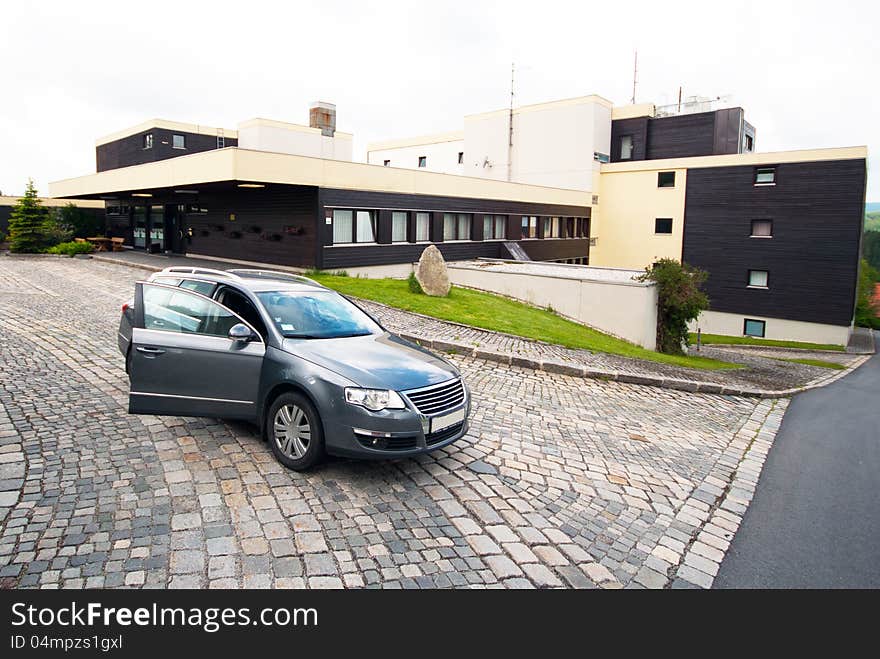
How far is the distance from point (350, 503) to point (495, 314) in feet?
40.1

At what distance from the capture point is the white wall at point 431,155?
166 ft

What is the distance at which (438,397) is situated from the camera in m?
5.49

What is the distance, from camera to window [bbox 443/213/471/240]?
27750 mm

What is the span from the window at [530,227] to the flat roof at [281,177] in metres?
0.97

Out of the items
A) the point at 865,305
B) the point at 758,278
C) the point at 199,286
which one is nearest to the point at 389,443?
the point at 199,286

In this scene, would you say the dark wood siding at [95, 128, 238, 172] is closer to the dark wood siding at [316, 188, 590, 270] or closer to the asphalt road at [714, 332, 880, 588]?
the dark wood siding at [316, 188, 590, 270]

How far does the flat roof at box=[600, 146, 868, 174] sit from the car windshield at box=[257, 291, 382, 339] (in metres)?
33.1

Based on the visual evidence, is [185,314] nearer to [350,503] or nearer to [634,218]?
[350,503]

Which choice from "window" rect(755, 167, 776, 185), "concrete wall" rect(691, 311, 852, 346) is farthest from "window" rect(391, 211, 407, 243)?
"window" rect(755, 167, 776, 185)

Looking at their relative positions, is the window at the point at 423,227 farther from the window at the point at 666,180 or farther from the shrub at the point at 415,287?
the window at the point at 666,180

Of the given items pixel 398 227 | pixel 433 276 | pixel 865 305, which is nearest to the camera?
pixel 433 276
